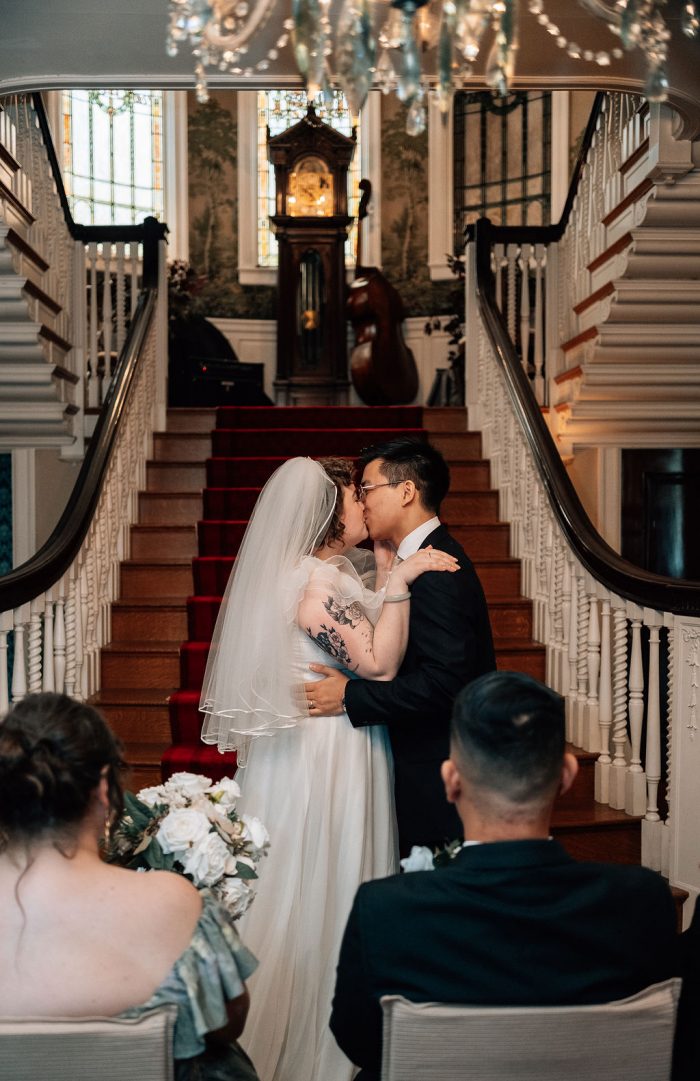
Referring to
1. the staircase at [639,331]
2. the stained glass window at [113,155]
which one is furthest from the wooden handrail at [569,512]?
the stained glass window at [113,155]

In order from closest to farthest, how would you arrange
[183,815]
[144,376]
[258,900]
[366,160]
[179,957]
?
[179,957] → [183,815] → [258,900] → [144,376] → [366,160]

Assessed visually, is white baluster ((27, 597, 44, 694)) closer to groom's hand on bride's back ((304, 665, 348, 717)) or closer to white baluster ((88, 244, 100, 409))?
groom's hand on bride's back ((304, 665, 348, 717))

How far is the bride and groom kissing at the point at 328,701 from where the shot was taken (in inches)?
109

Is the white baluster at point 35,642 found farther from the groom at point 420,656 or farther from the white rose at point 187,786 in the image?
the white rose at point 187,786

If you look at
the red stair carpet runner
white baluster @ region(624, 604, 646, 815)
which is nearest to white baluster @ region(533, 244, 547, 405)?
the red stair carpet runner

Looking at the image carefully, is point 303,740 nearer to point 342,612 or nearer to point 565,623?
point 342,612

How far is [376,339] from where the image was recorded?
365 inches

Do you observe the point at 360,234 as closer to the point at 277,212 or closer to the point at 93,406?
the point at 277,212

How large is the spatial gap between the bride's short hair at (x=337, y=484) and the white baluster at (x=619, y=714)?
1430mm

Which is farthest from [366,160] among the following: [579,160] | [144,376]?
[144,376]

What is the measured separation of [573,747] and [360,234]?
6.22 m

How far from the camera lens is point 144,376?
6.31 meters

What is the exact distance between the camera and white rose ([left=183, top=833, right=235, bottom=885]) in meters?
1.87

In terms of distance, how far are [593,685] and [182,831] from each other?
262 cm
